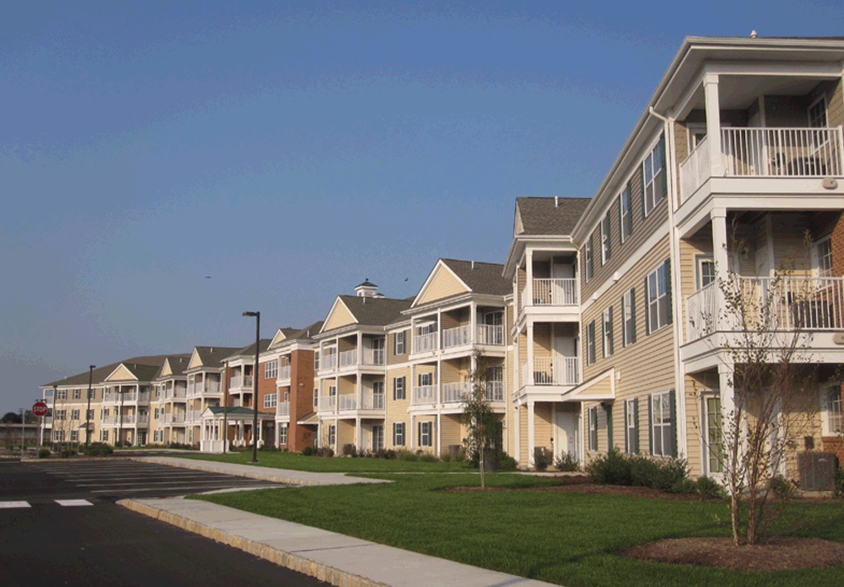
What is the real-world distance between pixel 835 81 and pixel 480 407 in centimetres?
1067

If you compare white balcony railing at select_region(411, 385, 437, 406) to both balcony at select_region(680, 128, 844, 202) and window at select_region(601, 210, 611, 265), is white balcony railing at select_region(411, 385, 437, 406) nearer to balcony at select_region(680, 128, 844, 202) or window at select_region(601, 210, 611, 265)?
window at select_region(601, 210, 611, 265)

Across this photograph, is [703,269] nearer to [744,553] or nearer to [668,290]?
[668,290]

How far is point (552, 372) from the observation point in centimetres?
3284

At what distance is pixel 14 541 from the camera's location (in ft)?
41.3

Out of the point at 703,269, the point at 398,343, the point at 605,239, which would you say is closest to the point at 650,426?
the point at 703,269

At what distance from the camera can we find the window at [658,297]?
2017cm

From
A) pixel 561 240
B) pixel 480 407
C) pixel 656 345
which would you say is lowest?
→ pixel 480 407

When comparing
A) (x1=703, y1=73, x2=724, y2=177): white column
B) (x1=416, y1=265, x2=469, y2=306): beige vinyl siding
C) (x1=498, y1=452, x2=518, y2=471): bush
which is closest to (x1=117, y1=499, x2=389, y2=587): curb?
(x1=703, y1=73, x2=724, y2=177): white column

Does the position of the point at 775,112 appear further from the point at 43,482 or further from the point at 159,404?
the point at 159,404

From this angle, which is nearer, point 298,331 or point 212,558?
point 212,558

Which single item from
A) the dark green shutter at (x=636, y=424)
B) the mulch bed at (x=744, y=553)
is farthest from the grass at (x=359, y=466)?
the mulch bed at (x=744, y=553)

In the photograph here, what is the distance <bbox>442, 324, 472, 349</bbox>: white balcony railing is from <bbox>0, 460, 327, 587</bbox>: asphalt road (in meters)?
23.8

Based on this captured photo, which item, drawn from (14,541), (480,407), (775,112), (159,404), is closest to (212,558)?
(14,541)

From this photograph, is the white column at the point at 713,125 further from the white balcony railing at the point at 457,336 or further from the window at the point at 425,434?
the window at the point at 425,434
